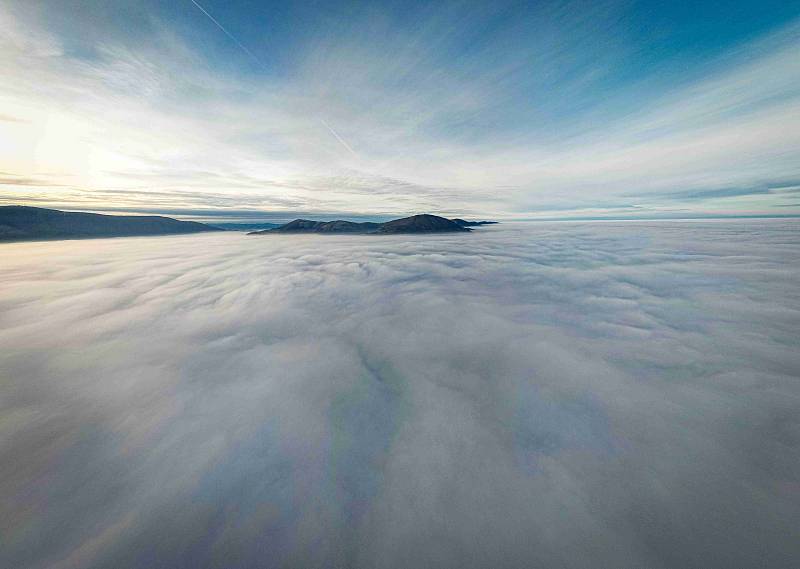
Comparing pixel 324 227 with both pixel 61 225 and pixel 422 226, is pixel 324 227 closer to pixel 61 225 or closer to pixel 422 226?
pixel 422 226

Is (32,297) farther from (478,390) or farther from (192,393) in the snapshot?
(478,390)

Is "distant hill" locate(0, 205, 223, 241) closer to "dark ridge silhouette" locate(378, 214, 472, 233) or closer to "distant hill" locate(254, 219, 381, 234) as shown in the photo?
"distant hill" locate(254, 219, 381, 234)

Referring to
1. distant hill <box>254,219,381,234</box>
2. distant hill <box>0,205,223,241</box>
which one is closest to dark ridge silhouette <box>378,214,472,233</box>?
distant hill <box>254,219,381,234</box>

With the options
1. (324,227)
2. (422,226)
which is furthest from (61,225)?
(422,226)

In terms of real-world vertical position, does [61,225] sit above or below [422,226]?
below

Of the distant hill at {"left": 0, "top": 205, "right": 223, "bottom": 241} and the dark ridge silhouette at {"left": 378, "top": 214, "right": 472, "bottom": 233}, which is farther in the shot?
the distant hill at {"left": 0, "top": 205, "right": 223, "bottom": 241}

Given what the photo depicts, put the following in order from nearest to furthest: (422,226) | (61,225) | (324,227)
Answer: (422,226), (324,227), (61,225)

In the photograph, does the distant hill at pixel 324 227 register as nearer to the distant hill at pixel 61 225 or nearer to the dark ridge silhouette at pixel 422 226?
the dark ridge silhouette at pixel 422 226

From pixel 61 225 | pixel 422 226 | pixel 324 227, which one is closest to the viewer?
pixel 422 226
